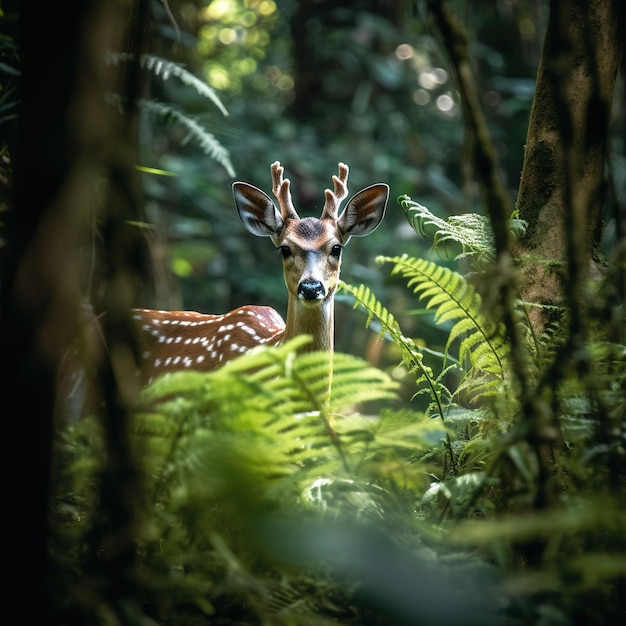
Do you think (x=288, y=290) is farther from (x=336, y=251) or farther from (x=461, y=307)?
(x=461, y=307)

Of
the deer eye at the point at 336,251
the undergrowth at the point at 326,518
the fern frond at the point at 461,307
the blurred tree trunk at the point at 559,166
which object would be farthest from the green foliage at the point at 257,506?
the deer eye at the point at 336,251

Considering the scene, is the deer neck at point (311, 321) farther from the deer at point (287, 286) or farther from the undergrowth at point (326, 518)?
the undergrowth at point (326, 518)

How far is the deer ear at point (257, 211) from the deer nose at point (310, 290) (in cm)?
64

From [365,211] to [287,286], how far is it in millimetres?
610

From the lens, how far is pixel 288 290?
4.02 m

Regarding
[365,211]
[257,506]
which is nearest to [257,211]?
[365,211]

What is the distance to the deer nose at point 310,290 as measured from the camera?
3.69m

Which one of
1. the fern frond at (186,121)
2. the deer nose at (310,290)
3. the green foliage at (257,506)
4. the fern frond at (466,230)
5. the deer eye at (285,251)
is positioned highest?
the fern frond at (186,121)

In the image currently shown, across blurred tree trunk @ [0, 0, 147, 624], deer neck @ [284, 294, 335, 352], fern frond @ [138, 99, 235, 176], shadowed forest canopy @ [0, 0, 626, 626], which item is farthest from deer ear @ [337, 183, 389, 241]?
blurred tree trunk @ [0, 0, 147, 624]

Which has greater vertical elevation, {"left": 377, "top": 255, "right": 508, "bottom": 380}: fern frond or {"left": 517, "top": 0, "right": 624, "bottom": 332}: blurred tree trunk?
{"left": 517, "top": 0, "right": 624, "bottom": 332}: blurred tree trunk

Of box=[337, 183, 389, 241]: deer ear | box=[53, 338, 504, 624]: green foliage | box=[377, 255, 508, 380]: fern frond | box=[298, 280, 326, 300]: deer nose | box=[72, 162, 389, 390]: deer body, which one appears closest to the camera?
box=[53, 338, 504, 624]: green foliage

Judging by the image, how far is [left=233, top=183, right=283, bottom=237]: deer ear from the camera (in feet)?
13.8

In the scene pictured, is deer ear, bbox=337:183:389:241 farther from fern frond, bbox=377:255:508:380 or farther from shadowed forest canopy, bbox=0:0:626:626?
shadowed forest canopy, bbox=0:0:626:626

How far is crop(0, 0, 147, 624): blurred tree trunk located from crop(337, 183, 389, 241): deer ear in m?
3.15
